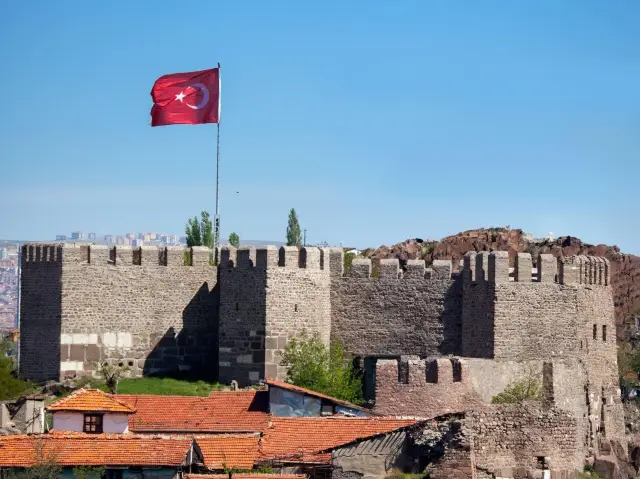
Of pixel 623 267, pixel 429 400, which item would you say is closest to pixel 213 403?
pixel 429 400

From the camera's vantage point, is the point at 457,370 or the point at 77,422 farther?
the point at 457,370

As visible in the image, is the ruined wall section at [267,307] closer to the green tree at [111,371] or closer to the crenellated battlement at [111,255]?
the crenellated battlement at [111,255]

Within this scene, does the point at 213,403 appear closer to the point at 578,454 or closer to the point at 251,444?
the point at 251,444

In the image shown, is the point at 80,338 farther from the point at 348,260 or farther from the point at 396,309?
the point at 396,309

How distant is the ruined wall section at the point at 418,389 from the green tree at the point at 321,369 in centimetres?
381

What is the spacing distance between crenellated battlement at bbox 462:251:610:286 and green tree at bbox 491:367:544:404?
326 cm

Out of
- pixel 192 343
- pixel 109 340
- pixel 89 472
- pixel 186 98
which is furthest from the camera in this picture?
pixel 186 98

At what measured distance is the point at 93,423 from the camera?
47.8 m

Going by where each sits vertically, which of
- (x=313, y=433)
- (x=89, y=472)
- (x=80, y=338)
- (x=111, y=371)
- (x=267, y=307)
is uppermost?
(x=267, y=307)

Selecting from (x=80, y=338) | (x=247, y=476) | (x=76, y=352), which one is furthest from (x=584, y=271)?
(x=247, y=476)

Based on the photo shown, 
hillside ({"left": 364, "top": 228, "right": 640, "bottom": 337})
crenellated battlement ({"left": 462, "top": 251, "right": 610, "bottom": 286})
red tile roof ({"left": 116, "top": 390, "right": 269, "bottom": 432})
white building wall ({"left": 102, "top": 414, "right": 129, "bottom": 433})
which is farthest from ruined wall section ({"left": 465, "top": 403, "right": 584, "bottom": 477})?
hillside ({"left": 364, "top": 228, "right": 640, "bottom": 337})

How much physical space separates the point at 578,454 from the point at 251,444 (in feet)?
24.3

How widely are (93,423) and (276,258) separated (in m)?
12.8

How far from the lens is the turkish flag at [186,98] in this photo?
214 feet
